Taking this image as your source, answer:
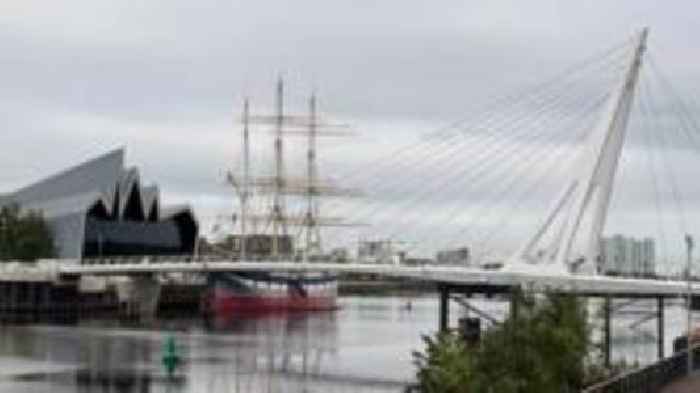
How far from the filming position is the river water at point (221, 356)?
57.5 m

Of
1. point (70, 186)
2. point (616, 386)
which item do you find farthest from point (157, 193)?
point (616, 386)

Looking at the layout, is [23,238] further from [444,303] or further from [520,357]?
[520,357]

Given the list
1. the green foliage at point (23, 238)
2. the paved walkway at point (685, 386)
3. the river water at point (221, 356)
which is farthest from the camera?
the green foliage at point (23, 238)

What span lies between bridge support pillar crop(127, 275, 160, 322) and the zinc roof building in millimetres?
13662

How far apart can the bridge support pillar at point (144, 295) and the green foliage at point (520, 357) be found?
94275 millimetres

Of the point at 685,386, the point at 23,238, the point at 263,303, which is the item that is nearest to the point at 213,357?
the point at 685,386

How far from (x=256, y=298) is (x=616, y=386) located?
382 ft

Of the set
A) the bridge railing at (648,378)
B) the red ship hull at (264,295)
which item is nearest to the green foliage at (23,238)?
the red ship hull at (264,295)

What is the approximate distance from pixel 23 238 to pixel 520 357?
115m

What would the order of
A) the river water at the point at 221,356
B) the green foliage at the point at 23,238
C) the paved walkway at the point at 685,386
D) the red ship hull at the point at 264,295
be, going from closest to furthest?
the paved walkway at the point at 685,386, the river water at the point at 221,356, the green foliage at the point at 23,238, the red ship hull at the point at 264,295

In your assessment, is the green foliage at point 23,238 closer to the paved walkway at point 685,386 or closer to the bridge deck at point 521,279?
the bridge deck at point 521,279

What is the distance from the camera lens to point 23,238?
144000 millimetres

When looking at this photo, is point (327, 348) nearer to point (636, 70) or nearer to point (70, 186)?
point (636, 70)

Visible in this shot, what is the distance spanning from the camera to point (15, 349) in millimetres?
76062
